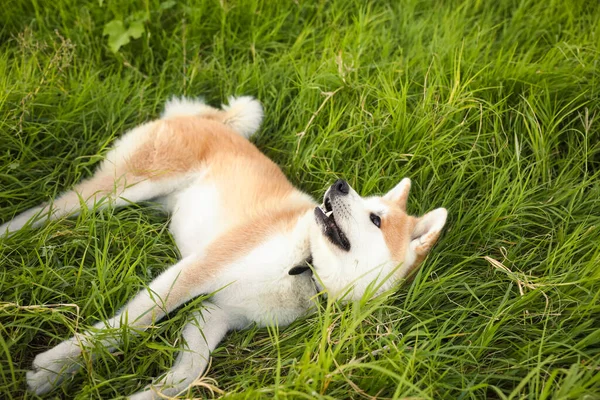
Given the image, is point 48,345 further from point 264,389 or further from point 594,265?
point 594,265

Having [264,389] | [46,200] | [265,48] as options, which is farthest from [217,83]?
[264,389]

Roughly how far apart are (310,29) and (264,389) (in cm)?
287

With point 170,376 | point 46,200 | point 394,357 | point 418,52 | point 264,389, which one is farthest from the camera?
point 418,52

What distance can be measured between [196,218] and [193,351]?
3.05ft

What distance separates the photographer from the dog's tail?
3396mm

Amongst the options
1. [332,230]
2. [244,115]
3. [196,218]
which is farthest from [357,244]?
[244,115]

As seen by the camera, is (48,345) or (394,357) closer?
(394,357)

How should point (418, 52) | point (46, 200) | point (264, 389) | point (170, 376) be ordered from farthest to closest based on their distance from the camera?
1. point (418, 52)
2. point (46, 200)
3. point (170, 376)
4. point (264, 389)

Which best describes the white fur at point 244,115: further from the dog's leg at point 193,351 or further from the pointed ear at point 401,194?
the dog's leg at point 193,351

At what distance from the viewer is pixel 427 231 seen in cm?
263

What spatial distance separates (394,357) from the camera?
207 cm

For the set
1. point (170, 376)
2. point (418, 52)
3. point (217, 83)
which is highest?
point (217, 83)

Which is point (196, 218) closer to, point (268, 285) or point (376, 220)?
point (268, 285)

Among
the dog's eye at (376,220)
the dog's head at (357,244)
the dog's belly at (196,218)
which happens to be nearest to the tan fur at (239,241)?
the dog's belly at (196,218)
